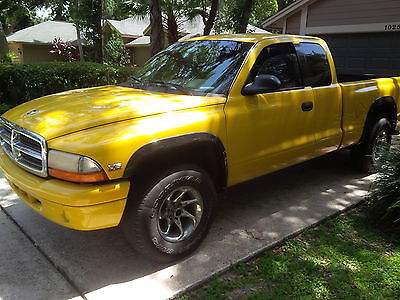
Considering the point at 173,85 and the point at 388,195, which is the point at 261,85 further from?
the point at 388,195

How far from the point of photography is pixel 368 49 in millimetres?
11133

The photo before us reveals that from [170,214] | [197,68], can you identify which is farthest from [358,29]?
[170,214]

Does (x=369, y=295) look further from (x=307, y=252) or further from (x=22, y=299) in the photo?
(x=22, y=299)

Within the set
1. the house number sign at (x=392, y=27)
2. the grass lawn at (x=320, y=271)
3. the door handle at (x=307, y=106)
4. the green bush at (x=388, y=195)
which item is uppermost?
the house number sign at (x=392, y=27)

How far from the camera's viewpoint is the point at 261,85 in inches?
137

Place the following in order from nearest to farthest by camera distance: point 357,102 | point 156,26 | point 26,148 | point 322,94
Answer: point 26,148
point 322,94
point 357,102
point 156,26

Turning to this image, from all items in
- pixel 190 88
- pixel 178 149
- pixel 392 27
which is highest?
pixel 392 27

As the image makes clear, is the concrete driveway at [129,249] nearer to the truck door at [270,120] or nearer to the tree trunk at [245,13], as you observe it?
the truck door at [270,120]

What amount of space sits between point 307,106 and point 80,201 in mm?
2668

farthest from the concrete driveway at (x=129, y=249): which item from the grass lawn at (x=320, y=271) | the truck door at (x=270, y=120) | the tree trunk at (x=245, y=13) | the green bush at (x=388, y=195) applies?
the tree trunk at (x=245, y=13)

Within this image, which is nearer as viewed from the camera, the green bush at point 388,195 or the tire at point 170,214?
the tire at point 170,214

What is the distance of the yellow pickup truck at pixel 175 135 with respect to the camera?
2674 mm

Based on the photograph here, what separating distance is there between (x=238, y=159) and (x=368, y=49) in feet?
31.0

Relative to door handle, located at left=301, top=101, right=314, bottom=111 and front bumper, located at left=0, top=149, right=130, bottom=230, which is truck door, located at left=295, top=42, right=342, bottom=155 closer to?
door handle, located at left=301, top=101, right=314, bottom=111
